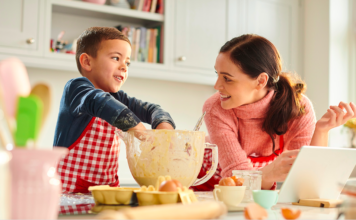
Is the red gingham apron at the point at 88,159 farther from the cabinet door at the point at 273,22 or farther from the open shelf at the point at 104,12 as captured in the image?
the cabinet door at the point at 273,22

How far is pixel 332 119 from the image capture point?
50.2 inches

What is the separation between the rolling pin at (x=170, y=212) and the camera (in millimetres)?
430

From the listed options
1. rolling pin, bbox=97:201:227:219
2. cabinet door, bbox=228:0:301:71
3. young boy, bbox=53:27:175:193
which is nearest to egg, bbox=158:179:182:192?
rolling pin, bbox=97:201:227:219

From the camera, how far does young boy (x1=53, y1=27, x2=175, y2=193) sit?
3.51ft

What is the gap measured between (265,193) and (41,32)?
178 centimetres

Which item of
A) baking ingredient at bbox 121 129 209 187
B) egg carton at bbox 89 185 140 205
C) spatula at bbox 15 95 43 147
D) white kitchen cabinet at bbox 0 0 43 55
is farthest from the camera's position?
white kitchen cabinet at bbox 0 0 43 55

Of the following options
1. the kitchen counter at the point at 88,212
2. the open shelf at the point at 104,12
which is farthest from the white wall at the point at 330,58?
the kitchen counter at the point at 88,212

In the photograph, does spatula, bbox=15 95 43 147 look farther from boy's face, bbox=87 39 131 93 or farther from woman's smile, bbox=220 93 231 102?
woman's smile, bbox=220 93 231 102

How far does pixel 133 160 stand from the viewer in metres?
0.84

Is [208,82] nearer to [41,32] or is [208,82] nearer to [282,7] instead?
[282,7]

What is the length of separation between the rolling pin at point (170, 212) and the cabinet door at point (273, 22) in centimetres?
233

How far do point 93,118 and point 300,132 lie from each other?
0.80m

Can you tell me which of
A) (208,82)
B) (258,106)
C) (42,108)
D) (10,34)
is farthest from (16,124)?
(208,82)

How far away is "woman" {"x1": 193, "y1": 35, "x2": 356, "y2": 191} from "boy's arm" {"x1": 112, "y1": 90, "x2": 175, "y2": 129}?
1.01ft
